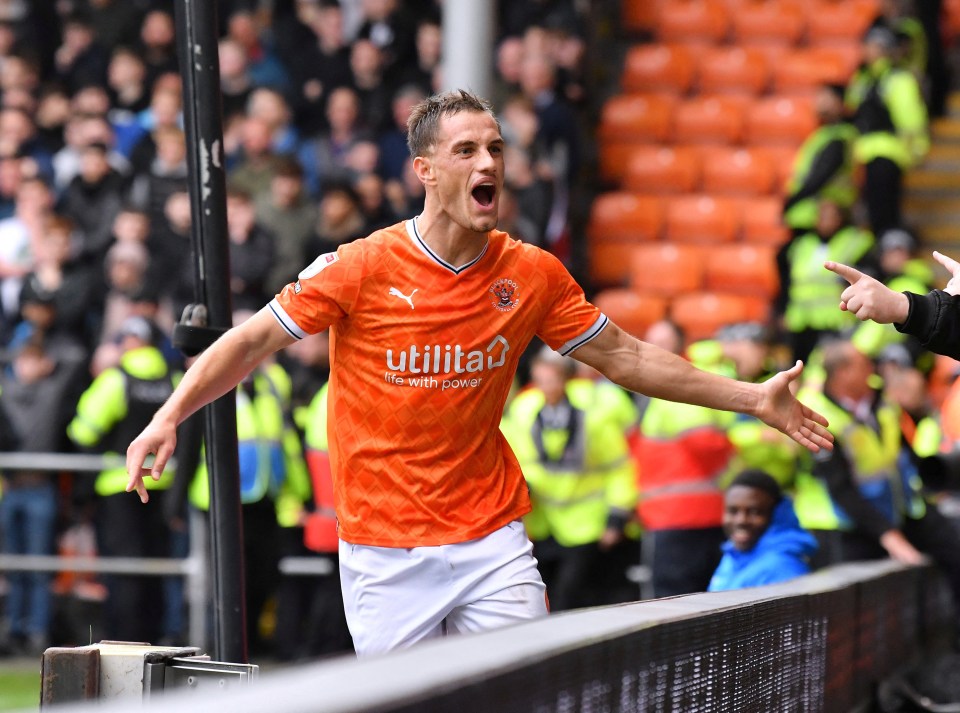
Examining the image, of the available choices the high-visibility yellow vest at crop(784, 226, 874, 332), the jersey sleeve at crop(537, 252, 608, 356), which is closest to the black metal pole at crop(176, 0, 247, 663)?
the jersey sleeve at crop(537, 252, 608, 356)

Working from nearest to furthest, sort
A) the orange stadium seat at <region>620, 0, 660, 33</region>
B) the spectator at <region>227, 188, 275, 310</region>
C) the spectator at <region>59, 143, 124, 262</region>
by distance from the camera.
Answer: the spectator at <region>227, 188, 275, 310</region> → the spectator at <region>59, 143, 124, 262</region> → the orange stadium seat at <region>620, 0, 660, 33</region>

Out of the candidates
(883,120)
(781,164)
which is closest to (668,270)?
(781,164)

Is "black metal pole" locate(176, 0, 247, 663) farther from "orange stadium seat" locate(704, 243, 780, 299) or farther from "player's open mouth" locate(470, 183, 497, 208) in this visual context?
"orange stadium seat" locate(704, 243, 780, 299)

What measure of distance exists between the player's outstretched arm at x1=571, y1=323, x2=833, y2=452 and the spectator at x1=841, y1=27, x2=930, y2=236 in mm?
9107

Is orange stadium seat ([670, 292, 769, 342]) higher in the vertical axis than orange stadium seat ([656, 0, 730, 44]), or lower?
lower

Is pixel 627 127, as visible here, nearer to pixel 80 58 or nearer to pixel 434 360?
pixel 80 58

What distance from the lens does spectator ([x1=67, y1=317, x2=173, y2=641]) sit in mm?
11352

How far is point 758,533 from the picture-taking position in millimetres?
7711

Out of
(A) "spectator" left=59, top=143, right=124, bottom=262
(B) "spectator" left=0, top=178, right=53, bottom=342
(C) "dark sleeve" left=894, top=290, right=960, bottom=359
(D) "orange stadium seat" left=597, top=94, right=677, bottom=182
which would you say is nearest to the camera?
(C) "dark sleeve" left=894, top=290, right=960, bottom=359

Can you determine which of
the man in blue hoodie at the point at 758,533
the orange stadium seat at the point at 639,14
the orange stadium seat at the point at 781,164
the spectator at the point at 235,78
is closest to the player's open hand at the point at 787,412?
the man in blue hoodie at the point at 758,533

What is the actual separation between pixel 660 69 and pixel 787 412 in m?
12.1

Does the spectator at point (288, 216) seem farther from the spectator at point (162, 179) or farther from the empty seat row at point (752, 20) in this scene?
the empty seat row at point (752, 20)

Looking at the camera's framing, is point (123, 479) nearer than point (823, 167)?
Yes

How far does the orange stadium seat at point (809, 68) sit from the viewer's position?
54.7 feet
